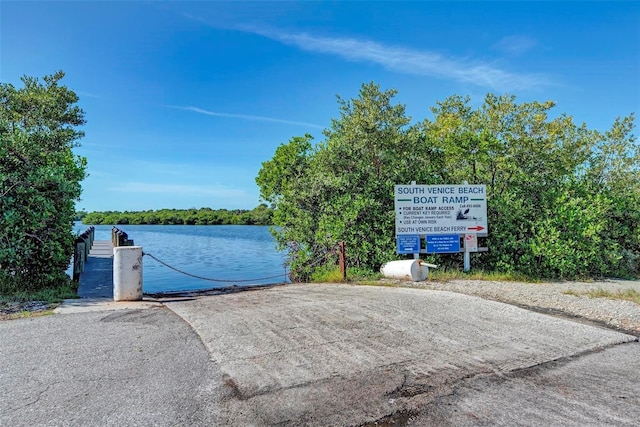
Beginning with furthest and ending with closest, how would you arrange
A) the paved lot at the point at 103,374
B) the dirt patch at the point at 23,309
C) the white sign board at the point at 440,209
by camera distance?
the white sign board at the point at 440,209, the dirt patch at the point at 23,309, the paved lot at the point at 103,374

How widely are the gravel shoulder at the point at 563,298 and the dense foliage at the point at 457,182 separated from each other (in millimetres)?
1268

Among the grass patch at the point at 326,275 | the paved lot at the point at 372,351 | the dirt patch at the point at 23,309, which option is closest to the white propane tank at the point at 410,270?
the grass patch at the point at 326,275

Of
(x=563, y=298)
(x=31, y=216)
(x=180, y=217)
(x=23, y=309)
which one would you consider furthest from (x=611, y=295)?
(x=180, y=217)

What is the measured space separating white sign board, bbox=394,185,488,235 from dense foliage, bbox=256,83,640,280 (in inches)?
31.2

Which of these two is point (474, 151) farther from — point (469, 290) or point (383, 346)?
point (383, 346)

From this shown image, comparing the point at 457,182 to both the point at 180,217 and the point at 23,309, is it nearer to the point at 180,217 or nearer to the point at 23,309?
the point at 23,309

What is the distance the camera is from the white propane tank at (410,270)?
34.6 feet

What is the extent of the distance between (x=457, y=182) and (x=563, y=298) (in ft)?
21.8

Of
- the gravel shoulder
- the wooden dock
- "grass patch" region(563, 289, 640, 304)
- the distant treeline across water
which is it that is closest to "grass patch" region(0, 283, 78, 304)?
the wooden dock

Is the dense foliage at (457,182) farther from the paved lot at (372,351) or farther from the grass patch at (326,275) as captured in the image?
the paved lot at (372,351)

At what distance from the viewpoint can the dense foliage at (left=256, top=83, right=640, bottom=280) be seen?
1206 centimetres

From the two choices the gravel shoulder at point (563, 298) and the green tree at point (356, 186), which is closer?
the gravel shoulder at point (563, 298)

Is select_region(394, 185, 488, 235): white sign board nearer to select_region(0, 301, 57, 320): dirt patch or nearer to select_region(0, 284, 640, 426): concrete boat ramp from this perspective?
select_region(0, 284, 640, 426): concrete boat ramp

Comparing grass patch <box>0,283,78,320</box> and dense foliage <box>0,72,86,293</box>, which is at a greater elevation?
dense foliage <box>0,72,86,293</box>
